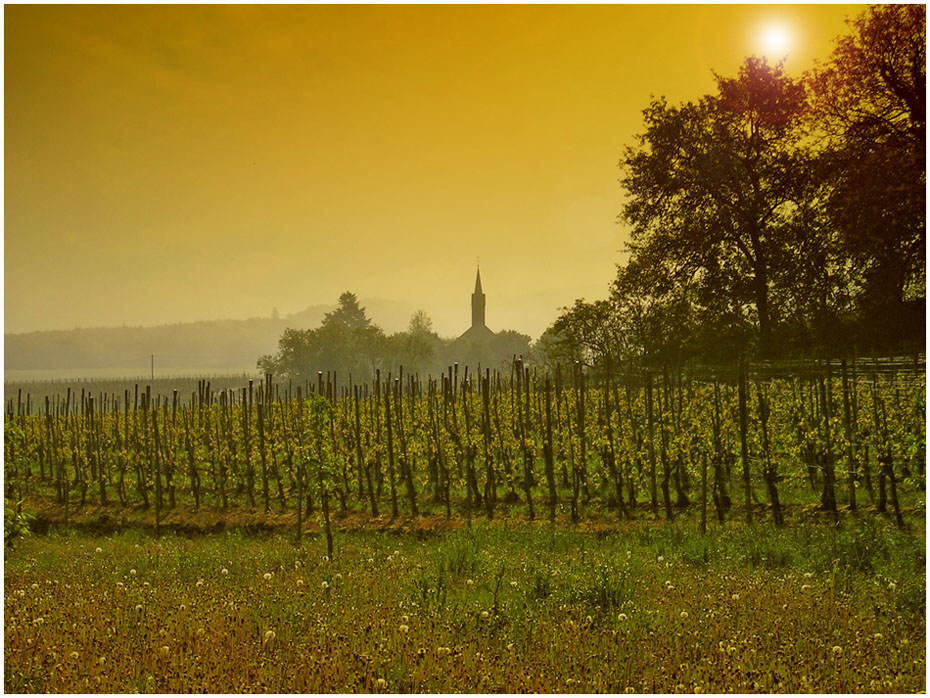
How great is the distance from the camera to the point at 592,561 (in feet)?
25.5

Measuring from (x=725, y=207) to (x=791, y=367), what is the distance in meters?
10.4

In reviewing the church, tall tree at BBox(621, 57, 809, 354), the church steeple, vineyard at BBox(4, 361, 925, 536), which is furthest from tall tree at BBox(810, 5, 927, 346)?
the church steeple

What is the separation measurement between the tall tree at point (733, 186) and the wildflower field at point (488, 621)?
47.0ft

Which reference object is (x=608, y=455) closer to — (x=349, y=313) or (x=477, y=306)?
(x=349, y=313)

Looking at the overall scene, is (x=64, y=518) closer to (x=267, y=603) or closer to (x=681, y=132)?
(x=267, y=603)

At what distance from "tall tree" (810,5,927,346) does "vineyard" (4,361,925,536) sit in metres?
5.22

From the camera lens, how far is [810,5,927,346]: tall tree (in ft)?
54.1

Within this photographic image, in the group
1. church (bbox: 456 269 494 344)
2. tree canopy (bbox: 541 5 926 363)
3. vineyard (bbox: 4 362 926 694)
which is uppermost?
church (bbox: 456 269 494 344)

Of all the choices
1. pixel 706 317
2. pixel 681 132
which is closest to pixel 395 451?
pixel 706 317

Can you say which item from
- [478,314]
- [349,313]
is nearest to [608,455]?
[349,313]

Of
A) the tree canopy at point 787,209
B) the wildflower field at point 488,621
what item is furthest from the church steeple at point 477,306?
the wildflower field at point 488,621

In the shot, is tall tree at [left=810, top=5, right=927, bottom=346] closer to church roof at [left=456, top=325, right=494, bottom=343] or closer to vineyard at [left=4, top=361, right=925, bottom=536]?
vineyard at [left=4, top=361, right=925, bottom=536]

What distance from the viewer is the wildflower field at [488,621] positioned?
14.5ft

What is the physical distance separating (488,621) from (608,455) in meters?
10.1
